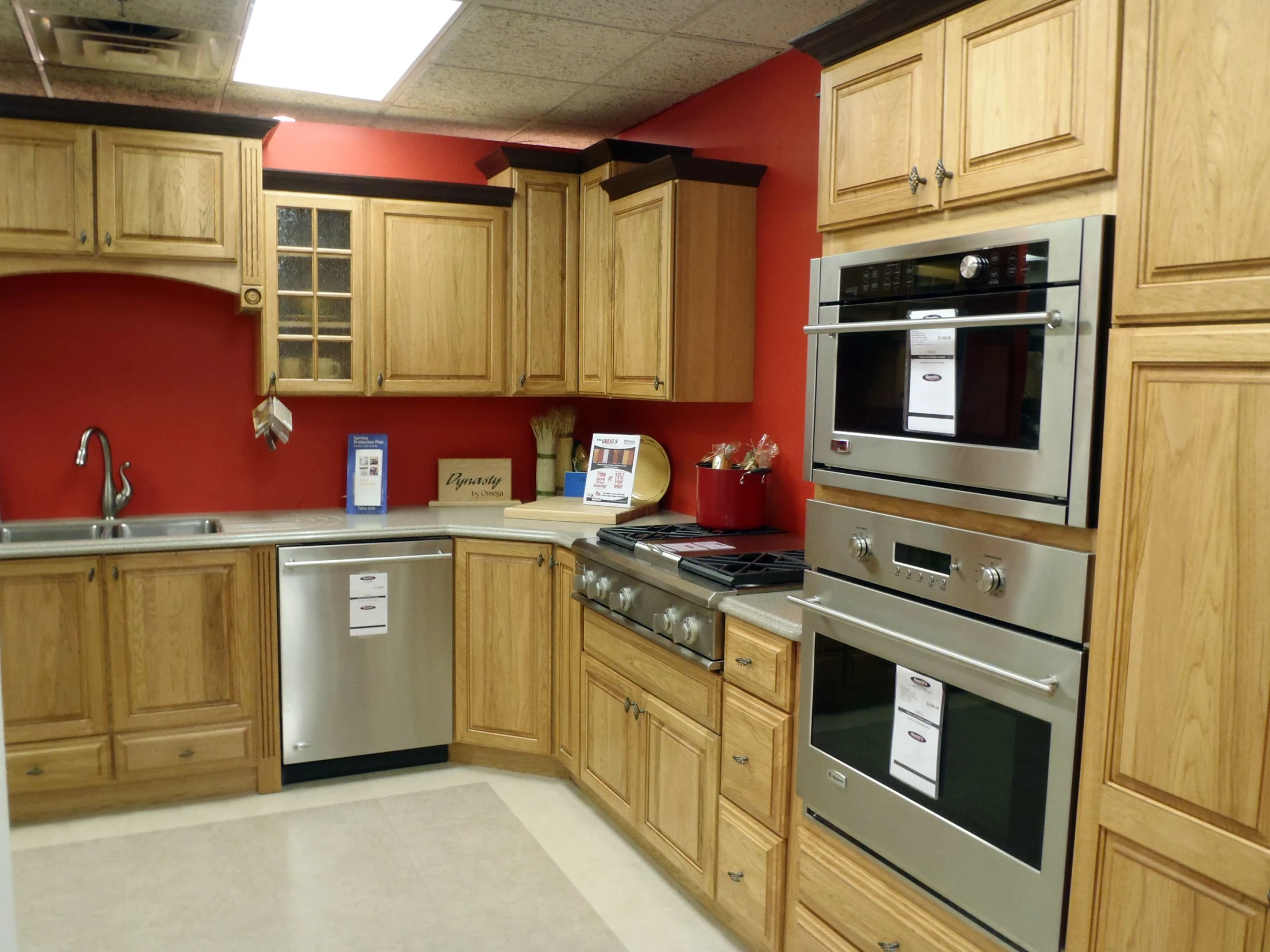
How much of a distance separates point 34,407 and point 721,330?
253 cm

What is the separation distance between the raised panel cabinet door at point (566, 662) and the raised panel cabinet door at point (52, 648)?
1.48m

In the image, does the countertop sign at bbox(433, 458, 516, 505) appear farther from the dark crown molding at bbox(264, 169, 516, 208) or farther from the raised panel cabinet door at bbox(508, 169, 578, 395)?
the dark crown molding at bbox(264, 169, 516, 208)

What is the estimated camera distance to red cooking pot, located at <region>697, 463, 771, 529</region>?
132 inches

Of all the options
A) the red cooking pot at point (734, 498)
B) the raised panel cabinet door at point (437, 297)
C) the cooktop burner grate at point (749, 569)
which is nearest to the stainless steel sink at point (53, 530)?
the raised panel cabinet door at point (437, 297)

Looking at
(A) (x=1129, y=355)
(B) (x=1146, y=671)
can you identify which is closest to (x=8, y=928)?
(B) (x=1146, y=671)

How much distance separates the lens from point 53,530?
12.4ft

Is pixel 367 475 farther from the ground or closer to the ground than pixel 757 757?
farther from the ground

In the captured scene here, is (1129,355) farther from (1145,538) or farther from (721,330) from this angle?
(721,330)

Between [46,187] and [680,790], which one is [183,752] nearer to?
[680,790]

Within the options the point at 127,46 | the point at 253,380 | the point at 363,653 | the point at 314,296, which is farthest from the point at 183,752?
the point at 127,46

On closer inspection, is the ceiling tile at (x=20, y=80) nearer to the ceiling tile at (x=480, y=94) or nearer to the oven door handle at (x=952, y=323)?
the ceiling tile at (x=480, y=94)

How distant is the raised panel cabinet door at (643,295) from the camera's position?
3529mm

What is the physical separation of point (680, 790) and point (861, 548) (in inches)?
43.8

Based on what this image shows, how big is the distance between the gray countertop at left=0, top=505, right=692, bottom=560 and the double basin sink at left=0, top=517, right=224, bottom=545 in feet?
0.29
